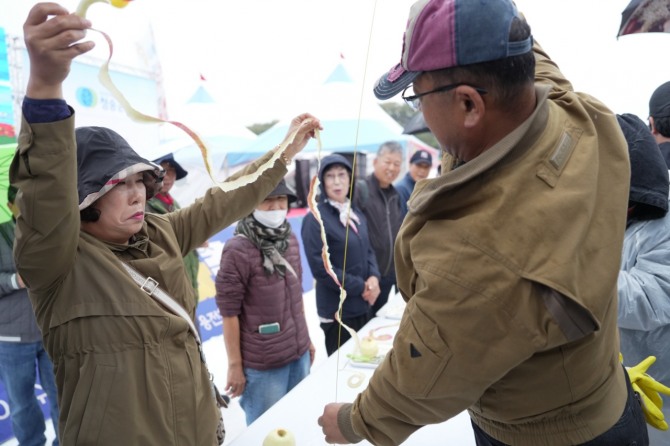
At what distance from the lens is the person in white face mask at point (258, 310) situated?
2.20 meters

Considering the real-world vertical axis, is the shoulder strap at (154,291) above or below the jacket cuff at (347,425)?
above

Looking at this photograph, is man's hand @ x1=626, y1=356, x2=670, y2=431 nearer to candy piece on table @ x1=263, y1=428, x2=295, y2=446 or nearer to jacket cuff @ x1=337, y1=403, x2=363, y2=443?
jacket cuff @ x1=337, y1=403, x2=363, y2=443

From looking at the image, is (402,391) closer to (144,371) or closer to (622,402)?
(622,402)

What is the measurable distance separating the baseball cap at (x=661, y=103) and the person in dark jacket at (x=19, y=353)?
2.95 m

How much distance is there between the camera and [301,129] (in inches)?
59.7

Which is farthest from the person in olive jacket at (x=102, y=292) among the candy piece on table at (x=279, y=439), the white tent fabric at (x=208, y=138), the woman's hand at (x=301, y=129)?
the white tent fabric at (x=208, y=138)

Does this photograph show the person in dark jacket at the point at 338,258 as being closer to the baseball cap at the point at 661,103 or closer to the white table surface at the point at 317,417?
the white table surface at the point at 317,417

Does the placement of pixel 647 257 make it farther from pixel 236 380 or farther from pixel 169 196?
pixel 169 196

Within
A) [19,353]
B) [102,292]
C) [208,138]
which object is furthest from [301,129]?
[208,138]

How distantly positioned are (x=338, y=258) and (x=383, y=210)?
0.88m

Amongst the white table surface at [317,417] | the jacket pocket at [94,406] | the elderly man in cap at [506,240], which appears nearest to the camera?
the elderly man in cap at [506,240]

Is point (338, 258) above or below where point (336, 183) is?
below

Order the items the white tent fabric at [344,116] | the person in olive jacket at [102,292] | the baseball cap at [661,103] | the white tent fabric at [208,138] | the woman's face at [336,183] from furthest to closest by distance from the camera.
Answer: the white tent fabric at [344,116] → the white tent fabric at [208,138] → the woman's face at [336,183] → the baseball cap at [661,103] → the person in olive jacket at [102,292]

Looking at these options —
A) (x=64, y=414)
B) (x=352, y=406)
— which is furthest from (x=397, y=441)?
(x=64, y=414)
